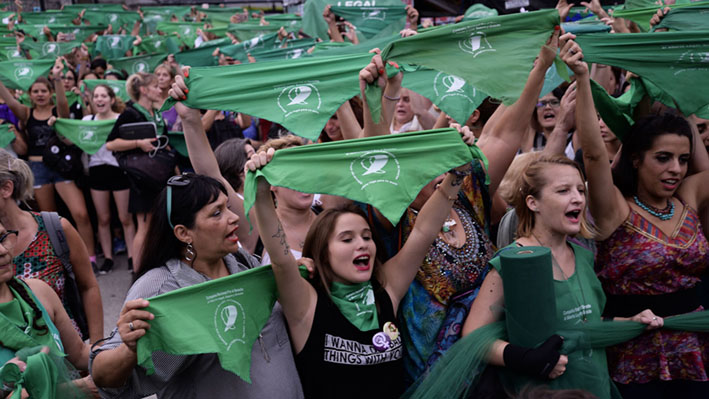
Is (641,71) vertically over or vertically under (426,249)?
over

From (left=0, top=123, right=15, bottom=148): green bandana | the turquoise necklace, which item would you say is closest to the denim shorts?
(left=0, top=123, right=15, bottom=148): green bandana

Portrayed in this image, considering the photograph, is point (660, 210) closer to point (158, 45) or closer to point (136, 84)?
point (136, 84)

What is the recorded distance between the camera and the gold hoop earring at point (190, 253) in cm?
261

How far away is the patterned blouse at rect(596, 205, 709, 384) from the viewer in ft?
9.51

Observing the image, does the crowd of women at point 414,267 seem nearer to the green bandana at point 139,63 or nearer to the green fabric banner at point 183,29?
the green bandana at point 139,63

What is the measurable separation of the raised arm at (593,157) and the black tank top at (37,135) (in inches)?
243

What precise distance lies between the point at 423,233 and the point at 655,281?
118 centimetres

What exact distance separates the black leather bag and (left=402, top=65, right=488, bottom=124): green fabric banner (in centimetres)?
452

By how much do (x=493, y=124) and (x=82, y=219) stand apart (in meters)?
5.46

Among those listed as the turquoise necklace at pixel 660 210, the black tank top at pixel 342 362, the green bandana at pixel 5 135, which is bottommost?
the green bandana at pixel 5 135

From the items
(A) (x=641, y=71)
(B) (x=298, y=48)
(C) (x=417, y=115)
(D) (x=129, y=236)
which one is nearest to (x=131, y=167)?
(D) (x=129, y=236)

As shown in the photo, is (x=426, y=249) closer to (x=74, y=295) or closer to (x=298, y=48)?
(x=74, y=295)

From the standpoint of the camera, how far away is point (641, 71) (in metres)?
3.29

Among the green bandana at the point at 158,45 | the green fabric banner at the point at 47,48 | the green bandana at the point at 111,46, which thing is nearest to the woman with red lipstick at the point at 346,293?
the green fabric banner at the point at 47,48
